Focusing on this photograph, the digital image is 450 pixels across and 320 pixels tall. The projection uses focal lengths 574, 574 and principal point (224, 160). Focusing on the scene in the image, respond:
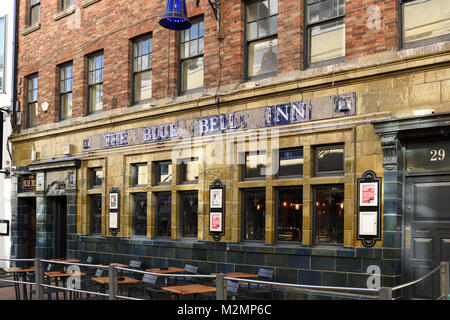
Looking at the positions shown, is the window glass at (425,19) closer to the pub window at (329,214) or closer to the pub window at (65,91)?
the pub window at (329,214)

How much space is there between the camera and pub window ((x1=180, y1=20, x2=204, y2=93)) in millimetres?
14156

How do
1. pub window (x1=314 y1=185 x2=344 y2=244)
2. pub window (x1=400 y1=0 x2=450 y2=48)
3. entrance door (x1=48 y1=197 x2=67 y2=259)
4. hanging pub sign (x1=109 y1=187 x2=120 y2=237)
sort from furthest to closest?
entrance door (x1=48 y1=197 x2=67 y2=259), hanging pub sign (x1=109 y1=187 x2=120 y2=237), pub window (x1=314 y1=185 x2=344 y2=244), pub window (x1=400 y1=0 x2=450 y2=48)

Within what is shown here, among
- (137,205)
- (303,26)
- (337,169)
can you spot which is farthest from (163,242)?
(303,26)

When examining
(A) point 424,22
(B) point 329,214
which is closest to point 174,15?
(A) point 424,22

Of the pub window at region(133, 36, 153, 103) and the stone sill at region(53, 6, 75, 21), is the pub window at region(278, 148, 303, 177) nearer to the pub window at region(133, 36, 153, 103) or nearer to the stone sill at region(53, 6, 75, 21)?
the pub window at region(133, 36, 153, 103)

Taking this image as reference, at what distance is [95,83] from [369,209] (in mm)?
9981

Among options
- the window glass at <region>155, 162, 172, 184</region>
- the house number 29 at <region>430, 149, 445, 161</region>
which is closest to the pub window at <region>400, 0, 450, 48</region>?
the house number 29 at <region>430, 149, 445, 161</region>

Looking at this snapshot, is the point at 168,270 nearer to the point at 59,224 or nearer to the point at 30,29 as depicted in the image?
the point at 59,224

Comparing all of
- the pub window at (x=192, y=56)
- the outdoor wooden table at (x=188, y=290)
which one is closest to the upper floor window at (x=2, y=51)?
the pub window at (x=192, y=56)

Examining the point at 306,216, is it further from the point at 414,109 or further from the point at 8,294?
the point at 8,294

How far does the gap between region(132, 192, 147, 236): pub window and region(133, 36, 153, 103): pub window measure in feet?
8.64

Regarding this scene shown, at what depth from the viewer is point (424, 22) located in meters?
10.2

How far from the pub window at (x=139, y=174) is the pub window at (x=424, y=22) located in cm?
774

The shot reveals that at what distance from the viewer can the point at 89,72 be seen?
17.5 m
